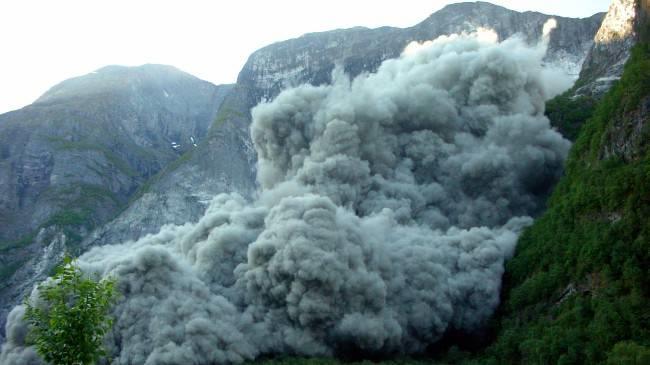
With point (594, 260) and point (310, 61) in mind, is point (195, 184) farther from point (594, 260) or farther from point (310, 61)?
point (594, 260)

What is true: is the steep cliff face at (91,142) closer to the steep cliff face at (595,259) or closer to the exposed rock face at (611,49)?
the exposed rock face at (611,49)

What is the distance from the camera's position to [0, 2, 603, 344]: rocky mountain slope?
104 metres

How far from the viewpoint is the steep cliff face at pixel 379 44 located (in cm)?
10750

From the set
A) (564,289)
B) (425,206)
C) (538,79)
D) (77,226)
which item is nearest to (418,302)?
(564,289)

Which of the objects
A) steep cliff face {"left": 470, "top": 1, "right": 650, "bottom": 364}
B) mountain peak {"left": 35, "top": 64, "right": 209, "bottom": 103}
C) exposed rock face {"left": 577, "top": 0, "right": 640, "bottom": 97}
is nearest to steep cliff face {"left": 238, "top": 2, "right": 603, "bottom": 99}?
exposed rock face {"left": 577, "top": 0, "right": 640, "bottom": 97}

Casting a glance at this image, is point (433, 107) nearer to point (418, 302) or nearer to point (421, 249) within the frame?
point (421, 249)

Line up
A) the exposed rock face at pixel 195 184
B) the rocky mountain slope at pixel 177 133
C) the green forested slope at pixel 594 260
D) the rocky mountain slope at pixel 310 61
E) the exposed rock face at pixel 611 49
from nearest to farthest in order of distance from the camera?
the green forested slope at pixel 594 260 → the exposed rock face at pixel 611 49 → the rocky mountain slope at pixel 177 133 → the exposed rock face at pixel 195 184 → the rocky mountain slope at pixel 310 61

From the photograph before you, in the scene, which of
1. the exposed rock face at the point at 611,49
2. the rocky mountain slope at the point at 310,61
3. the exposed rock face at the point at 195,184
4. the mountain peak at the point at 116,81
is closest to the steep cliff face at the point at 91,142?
the mountain peak at the point at 116,81

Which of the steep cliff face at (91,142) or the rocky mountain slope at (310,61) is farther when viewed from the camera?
the steep cliff face at (91,142)

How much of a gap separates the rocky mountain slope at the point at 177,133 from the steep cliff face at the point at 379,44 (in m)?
0.20

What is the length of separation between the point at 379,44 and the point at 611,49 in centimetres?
6163

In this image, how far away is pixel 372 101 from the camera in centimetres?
5881

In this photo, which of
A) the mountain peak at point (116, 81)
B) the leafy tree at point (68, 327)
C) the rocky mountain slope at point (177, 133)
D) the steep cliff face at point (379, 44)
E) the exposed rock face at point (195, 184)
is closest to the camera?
the leafy tree at point (68, 327)

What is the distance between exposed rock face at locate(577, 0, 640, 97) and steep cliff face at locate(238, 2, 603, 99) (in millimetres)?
31176
